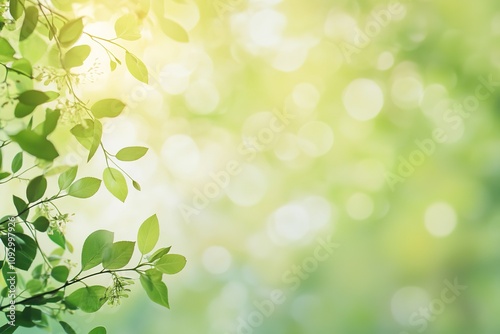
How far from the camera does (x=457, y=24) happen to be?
Answer: 178 cm

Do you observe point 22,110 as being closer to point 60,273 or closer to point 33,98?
point 33,98

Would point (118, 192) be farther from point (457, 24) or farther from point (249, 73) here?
point (457, 24)

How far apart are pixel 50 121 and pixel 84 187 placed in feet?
0.39

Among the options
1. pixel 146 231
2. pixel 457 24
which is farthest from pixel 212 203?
pixel 146 231

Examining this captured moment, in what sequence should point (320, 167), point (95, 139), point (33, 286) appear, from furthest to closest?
point (320, 167), point (33, 286), point (95, 139)

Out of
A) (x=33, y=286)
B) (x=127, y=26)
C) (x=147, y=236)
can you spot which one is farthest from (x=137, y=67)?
(x=33, y=286)

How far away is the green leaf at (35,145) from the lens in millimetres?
270

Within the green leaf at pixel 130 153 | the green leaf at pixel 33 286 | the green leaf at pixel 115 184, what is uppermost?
the green leaf at pixel 130 153

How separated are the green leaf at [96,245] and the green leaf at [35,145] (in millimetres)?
139

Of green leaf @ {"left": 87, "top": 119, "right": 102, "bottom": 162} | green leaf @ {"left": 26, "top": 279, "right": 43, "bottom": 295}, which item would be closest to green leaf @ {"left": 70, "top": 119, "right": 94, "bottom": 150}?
green leaf @ {"left": 87, "top": 119, "right": 102, "bottom": 162}

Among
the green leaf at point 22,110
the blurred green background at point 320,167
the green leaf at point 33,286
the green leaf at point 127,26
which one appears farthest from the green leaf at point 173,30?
the blurred green background at point 320,167

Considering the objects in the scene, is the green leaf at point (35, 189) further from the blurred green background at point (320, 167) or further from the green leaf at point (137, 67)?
the blurred green background at point (320, 167)

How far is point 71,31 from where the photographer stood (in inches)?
14.6

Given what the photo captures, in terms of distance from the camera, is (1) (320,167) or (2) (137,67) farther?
(1) (320,167)
